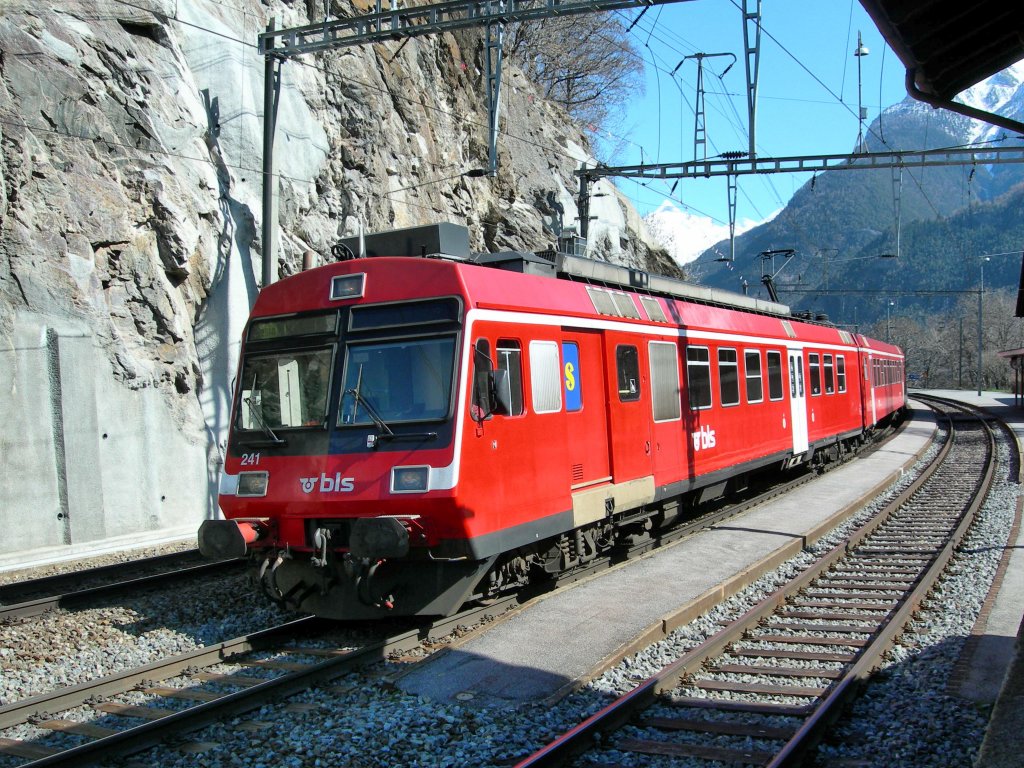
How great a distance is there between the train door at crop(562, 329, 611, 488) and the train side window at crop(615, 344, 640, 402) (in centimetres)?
40

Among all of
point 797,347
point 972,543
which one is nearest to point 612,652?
point 972,543

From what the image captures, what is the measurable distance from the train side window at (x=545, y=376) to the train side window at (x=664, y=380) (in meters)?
2.45

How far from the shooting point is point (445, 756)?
5.27 m

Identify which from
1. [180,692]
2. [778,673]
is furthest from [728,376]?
[180,692]

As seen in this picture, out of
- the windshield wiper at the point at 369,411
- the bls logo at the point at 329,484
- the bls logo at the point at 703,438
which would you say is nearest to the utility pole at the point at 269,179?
the windshield wiper at the point at 369,411

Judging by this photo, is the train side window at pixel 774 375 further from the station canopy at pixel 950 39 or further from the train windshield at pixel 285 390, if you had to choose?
the station canopy at pixel 950 39

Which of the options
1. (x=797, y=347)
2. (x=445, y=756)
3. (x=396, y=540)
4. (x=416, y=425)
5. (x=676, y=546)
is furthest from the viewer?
(x=797, y=347)

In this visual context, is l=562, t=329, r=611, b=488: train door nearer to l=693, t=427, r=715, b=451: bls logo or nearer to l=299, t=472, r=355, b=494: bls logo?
l=299, t=472, r=355, b=494: bls logo

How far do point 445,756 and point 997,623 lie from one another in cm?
553

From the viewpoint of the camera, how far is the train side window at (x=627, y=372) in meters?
9.98

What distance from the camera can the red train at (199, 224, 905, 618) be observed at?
7.26m

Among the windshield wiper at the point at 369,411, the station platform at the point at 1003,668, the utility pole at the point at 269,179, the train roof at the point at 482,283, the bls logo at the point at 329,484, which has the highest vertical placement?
the utility pole at the point at 269,179

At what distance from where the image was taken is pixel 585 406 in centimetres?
918

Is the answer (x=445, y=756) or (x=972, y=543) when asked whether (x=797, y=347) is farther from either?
(x=445, y=756)
